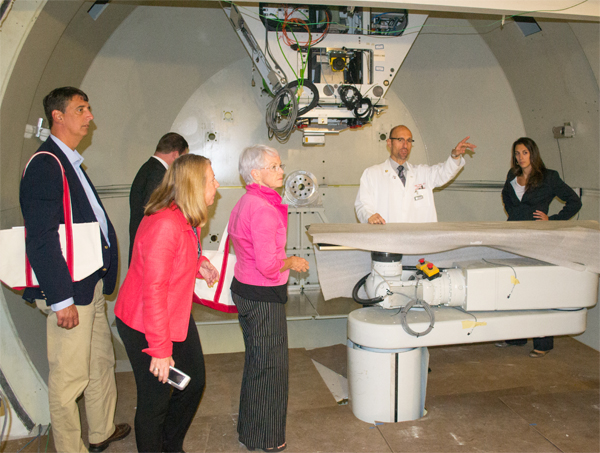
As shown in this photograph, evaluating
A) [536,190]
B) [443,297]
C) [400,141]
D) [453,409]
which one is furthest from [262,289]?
[536,190]

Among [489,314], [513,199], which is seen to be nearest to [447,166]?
[513,199]

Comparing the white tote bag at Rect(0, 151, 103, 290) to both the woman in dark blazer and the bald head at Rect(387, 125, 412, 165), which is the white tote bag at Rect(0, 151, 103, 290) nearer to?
the bald head at Rect(387, 125, 412, 165)

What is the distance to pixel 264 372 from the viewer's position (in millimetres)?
2074

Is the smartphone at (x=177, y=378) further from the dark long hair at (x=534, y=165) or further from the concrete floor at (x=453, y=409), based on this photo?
the dark long hair at (x=534, y=165)

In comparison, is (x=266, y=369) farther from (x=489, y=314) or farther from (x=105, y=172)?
(x=105, y=172)

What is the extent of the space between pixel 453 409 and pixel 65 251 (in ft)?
7.29

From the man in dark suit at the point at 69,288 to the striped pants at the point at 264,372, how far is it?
0.67 m

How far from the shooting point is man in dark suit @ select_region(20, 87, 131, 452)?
5.80ft

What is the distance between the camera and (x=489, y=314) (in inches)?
95.0

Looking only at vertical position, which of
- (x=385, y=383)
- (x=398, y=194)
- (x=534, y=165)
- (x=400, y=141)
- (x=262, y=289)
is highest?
(x=400, y=141)

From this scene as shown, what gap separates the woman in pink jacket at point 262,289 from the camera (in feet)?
6.33

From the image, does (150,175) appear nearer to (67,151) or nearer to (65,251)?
(67,151)

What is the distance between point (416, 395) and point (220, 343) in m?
1.68

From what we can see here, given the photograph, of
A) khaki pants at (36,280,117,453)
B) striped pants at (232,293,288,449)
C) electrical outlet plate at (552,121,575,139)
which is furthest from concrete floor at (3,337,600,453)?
electrical outlet plate at (552,121,575,139)
